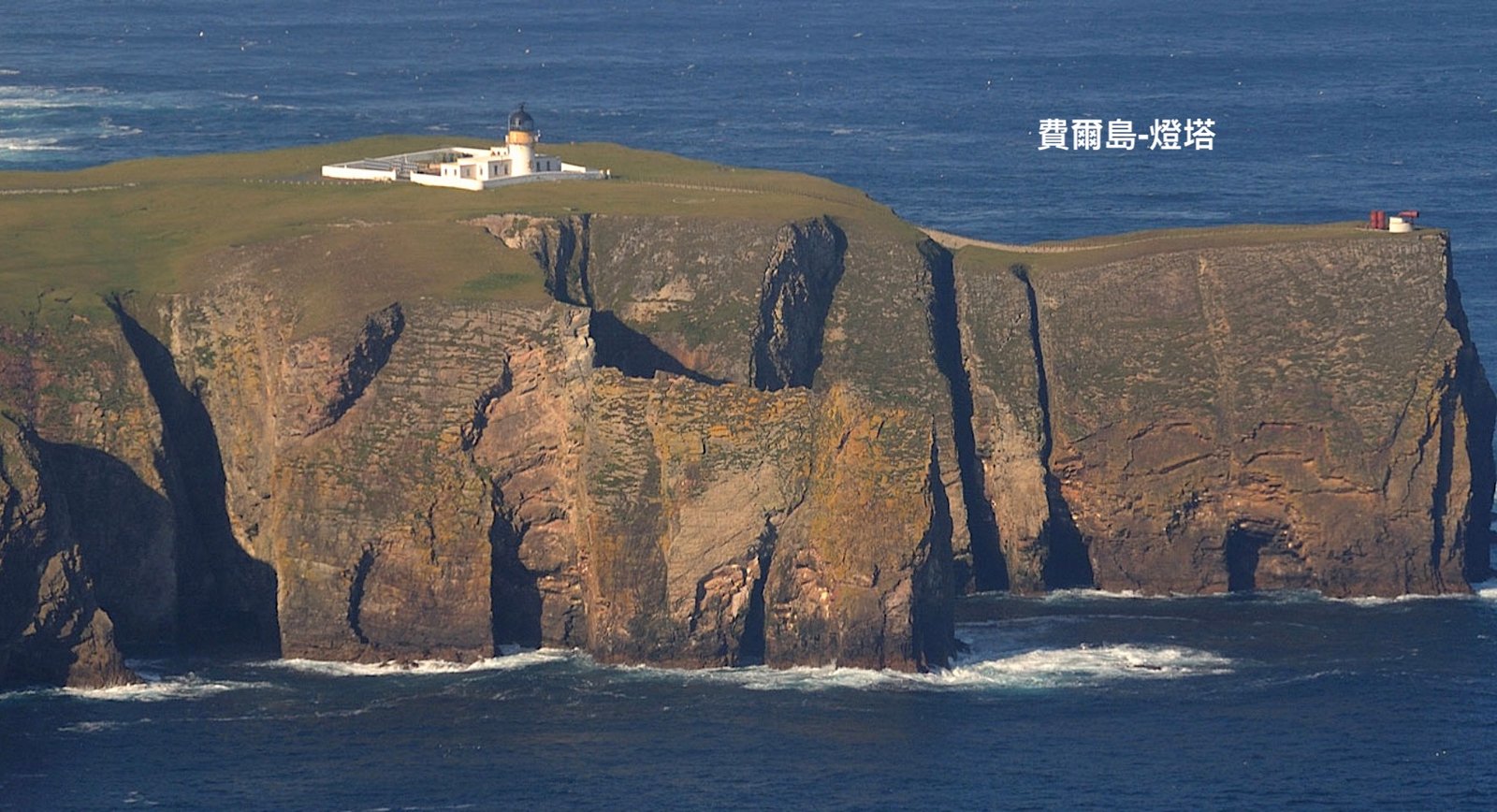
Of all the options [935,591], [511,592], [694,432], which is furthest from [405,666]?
[935,591]

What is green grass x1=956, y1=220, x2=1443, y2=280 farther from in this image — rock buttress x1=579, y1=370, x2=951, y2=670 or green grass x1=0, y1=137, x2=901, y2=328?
rock buttress x1=579, y1=370, x2=951, y2=670

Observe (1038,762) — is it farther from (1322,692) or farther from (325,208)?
(325,208)

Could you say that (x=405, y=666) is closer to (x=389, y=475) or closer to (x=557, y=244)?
(x=389, y=475)

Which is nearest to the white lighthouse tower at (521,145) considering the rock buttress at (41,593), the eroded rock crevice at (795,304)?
the eroded rock crevice at (795,304)

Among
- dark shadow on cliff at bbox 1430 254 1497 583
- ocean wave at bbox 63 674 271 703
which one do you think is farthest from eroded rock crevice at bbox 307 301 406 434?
dark shadow on cliff at bbox 1430 254 1497 583

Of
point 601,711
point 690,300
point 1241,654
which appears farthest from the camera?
point 690,300

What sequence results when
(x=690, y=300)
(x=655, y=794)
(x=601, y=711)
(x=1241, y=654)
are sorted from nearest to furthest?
1. (x=655, y=794)
2. (x=601, y=711)
3. (x=1241, y=654)
4. (x=690, y=300)

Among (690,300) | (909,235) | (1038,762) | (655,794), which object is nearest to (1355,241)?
(909,235)
